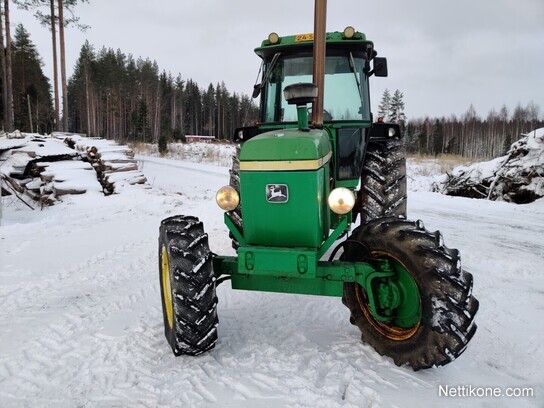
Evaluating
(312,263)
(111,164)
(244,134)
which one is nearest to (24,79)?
(111,164)

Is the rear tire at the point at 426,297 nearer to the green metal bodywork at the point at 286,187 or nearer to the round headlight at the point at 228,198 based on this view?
the green metal bodywork at the point at 286,187

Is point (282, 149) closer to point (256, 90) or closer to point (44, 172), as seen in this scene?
point (256, 90)

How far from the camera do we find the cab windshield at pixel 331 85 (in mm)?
4547

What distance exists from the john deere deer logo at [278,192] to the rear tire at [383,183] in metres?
1.77

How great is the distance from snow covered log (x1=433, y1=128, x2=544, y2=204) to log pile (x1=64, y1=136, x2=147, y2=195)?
8.79m

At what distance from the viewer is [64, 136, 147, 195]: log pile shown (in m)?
10.7

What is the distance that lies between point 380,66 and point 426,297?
3008mm

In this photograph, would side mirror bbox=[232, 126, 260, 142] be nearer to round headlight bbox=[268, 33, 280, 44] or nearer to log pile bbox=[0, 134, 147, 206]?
round headlight bbox=[268, 33, 280, 44]

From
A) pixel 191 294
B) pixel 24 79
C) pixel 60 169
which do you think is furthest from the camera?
pixel 24 79

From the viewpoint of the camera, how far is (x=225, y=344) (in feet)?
10.2

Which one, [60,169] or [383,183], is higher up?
[383,183]

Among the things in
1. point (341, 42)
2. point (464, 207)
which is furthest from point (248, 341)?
point (464, 207)

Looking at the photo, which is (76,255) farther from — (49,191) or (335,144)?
(49,191)

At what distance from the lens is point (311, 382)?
2547 millimetres
